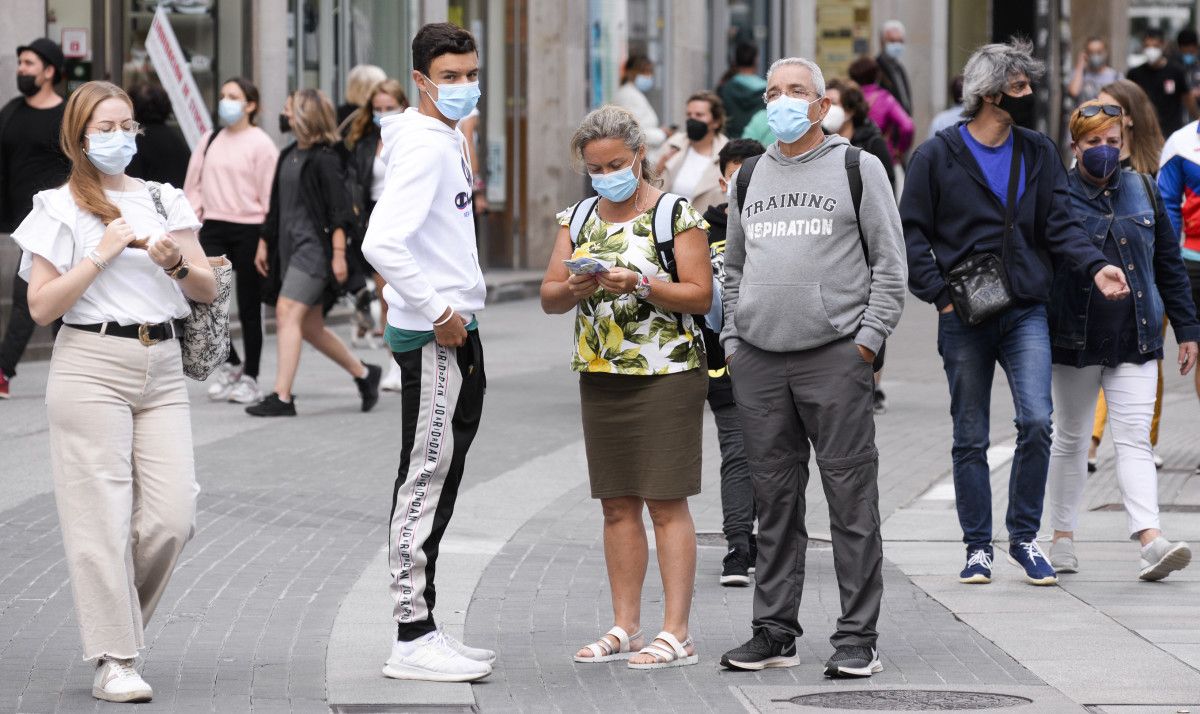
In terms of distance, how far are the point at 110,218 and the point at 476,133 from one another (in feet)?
54.7

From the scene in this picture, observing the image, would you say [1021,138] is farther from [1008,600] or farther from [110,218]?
[110,218]

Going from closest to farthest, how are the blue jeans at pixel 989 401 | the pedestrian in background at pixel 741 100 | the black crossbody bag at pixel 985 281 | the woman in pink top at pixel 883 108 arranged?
the black crossbody bag at pixel 985 281 < the blue jeans at pixel 989 401 < the woman in pink top at pixel 883 108 < the pedestrian in background at pixel 741 100

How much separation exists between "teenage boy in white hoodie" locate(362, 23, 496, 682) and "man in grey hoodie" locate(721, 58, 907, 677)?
87cm

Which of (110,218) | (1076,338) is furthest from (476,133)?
(110,218)

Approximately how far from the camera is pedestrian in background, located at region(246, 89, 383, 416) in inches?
467

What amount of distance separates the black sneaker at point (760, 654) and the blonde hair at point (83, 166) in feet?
7.13

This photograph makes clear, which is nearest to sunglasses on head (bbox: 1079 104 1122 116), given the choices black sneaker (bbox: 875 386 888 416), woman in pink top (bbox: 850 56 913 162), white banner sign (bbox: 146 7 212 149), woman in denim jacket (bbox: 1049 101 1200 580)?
woman in denim jacket (bbox: 1049 101 1200 580)

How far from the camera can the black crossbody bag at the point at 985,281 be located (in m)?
7.20

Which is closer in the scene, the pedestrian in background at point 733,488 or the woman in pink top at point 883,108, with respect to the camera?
the pedestrian in background at point 733,488

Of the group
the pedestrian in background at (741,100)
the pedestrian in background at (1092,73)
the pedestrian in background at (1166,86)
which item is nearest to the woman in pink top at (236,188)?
the pedestrian in background at (741,100)

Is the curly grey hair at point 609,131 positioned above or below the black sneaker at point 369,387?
above

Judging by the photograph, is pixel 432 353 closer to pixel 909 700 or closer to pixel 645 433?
pixel 645 433

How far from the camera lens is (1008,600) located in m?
7.26

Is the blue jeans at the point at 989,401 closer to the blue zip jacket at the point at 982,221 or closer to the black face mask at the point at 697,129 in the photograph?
the blue zip jacket at the point at 982,221
